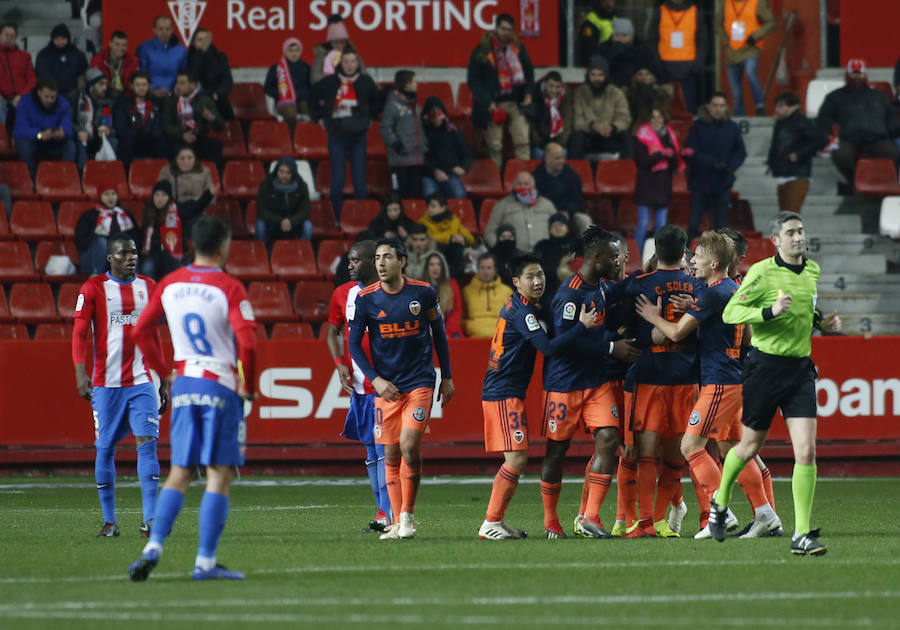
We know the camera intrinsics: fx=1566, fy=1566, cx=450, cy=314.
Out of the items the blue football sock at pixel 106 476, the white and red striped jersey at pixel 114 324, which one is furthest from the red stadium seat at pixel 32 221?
the blue football sock at pixel 106 476

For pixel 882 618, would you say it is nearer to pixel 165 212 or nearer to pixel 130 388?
pixel 130 388

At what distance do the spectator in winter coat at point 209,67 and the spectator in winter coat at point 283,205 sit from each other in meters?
1.90

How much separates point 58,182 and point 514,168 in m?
6.40

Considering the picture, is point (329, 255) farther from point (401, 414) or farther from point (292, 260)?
point (401, 414)

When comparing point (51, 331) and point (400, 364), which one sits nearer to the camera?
point (400, 364)

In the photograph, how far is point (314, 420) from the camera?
709 inches

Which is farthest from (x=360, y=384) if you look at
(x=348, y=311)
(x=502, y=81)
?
(x=502, y=81)

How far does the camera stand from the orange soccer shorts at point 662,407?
11320 millimetres

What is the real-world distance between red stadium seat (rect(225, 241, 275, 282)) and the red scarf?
4154mm

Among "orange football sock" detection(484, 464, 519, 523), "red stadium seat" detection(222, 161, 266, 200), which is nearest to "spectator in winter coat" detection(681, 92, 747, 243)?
"red stadium seat" detection(222, 161, 266, 200)

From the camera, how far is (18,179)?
71.5 ft


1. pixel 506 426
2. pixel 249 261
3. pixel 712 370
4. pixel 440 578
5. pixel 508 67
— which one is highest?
pixel 508 67

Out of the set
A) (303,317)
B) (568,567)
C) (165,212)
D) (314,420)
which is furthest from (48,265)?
(568,567)

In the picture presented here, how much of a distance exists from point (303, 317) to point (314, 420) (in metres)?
2.49
